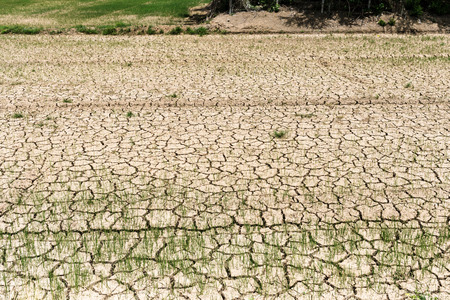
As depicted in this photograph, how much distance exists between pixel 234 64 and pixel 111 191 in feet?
20.7

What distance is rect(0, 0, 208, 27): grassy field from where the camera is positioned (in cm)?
1741

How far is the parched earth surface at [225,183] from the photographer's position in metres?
3.62

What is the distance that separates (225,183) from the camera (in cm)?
509

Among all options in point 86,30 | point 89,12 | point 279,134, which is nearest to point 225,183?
point 279,134

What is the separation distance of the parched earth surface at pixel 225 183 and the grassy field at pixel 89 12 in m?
8.03

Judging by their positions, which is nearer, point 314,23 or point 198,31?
point 198,31

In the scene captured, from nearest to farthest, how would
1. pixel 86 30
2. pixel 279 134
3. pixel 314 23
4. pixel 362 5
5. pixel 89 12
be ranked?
1. pixel 279 134
2. pixel 86 30
3. pixel 314 23
4. pixel 362 5
5. pixel 89 12

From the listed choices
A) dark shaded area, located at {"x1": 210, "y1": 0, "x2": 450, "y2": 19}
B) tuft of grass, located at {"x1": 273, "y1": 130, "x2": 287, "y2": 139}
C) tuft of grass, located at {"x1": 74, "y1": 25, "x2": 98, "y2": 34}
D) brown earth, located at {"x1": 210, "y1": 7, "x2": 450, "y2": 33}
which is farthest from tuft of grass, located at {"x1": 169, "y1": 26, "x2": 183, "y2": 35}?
tuft of grass, located at {"x1": 273, "y1": 130, "x2": 287, "y2": 139}

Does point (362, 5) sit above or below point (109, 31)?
above

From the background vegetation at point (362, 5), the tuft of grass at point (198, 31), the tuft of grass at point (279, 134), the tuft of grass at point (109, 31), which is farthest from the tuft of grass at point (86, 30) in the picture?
the tuft of grass at point (279, 134)

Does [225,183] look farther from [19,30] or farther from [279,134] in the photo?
[19,30]

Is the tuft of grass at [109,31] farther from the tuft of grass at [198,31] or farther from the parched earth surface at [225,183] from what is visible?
the parched earth surface at [225,183]

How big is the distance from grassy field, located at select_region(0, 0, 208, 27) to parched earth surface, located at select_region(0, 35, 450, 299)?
8.03 metres

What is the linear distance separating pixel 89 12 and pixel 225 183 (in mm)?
17236
